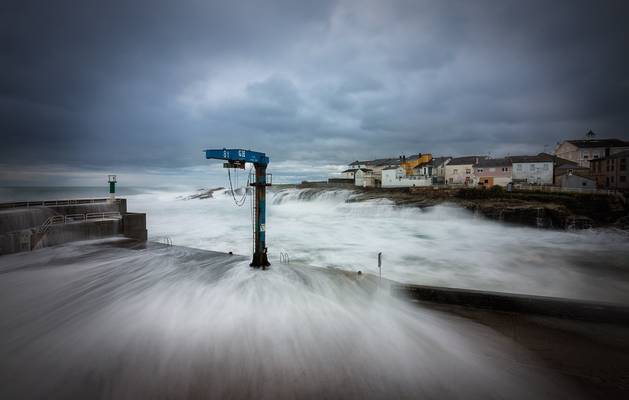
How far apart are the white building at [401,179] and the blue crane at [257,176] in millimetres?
38946

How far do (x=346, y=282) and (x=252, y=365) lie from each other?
4.80 meters

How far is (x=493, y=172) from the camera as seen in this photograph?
41.8 metres

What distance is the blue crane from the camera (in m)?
10.1

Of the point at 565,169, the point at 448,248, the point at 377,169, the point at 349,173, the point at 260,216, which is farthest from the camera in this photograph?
the point at 349,173

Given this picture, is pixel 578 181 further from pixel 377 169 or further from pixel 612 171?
pixel 377 169

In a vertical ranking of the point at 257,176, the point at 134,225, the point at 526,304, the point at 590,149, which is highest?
the point at 590,149

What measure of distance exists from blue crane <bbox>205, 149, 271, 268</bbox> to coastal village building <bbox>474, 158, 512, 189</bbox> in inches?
1603

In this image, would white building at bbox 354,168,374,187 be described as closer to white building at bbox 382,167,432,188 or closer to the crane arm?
white building at bbox 382,167,432,188

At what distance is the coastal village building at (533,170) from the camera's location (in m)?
39.4

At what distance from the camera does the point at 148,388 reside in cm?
516

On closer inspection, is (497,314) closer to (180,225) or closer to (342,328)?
(342,328)

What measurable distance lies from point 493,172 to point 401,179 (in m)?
13.8

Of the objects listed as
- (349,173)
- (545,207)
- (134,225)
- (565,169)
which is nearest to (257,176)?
(134,225)

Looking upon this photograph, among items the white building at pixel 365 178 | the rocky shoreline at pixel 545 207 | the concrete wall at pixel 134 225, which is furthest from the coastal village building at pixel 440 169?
the concrete wall at pixel 134 225
